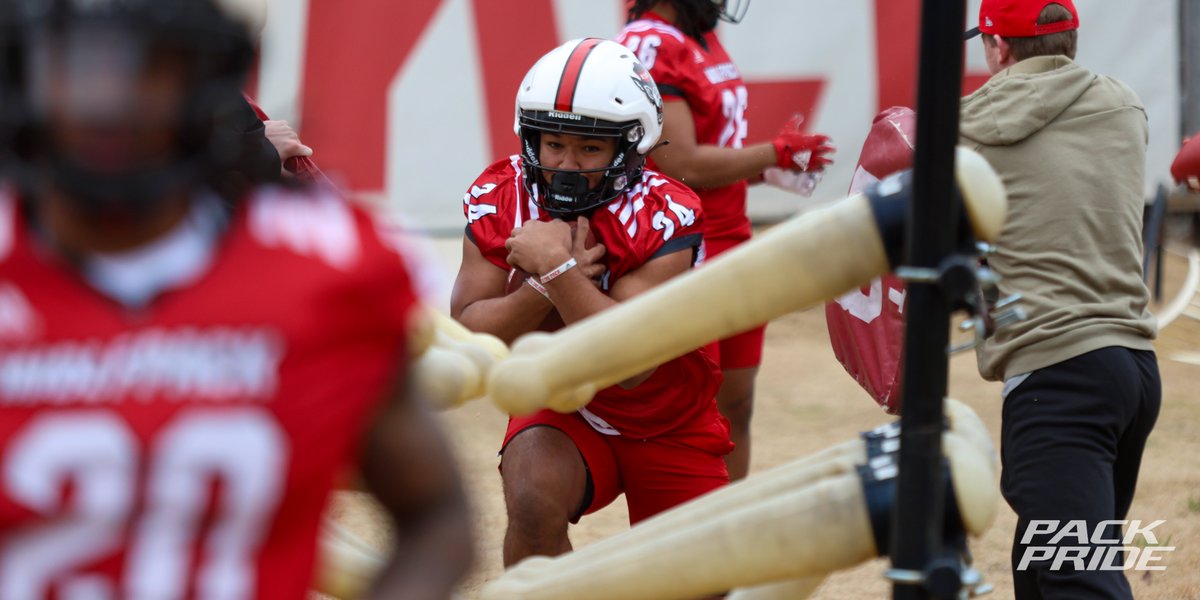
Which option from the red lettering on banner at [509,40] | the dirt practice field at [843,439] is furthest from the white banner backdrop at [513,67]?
the dirt practice field at [843,439]

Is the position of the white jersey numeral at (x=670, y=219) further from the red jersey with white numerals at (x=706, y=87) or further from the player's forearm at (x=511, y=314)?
the red jersey with white numerals at (x=706, y=87)

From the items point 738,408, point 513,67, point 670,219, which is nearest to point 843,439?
point 738,408

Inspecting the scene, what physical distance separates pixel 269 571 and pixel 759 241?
1.08m

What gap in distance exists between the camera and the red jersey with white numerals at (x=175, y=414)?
4.95 ft

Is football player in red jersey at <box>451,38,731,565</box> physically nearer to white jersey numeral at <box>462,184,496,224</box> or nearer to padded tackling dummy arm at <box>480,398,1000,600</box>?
white jersey numeral at <box>462,184,496,224</box>

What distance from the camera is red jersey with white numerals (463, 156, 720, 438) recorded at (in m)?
3.59

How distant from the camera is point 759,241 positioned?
7.79 feet

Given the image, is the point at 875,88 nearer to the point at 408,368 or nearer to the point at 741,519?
the point at 741,519

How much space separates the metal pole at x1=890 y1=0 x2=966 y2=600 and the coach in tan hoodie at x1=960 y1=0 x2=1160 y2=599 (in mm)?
1505

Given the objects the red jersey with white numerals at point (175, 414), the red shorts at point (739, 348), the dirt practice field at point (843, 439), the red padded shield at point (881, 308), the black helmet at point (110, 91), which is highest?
the black helmet at point (110, 91)

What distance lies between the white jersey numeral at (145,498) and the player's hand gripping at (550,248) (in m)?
1.87

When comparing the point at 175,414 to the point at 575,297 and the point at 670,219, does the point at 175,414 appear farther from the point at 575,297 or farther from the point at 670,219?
the point at 670,219

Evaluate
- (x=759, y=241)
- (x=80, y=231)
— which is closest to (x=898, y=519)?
(x=759, y=241)

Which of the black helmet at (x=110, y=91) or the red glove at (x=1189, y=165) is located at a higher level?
the black helmet at (x=110, y=91)
